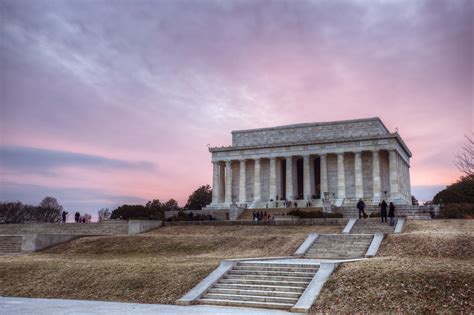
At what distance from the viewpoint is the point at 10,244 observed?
37.6 m

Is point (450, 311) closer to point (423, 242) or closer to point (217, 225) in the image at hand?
point (423, 242)

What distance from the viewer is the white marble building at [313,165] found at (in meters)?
68.4

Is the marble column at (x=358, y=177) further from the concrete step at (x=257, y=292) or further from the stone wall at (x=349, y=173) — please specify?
the concrete step at (x=257, y=292)

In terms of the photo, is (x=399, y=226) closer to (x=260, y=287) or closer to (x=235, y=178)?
(x=260, y=287)

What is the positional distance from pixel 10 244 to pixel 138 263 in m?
18.2

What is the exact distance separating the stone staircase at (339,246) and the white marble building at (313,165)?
117ft

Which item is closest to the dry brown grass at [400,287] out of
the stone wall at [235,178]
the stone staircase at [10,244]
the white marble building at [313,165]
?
the stone staircase at [10,244]

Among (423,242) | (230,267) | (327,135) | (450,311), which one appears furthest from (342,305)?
(327,135)

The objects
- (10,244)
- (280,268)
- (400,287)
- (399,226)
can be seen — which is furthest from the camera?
(10,244)

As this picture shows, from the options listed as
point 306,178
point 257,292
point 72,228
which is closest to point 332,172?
point 306,178

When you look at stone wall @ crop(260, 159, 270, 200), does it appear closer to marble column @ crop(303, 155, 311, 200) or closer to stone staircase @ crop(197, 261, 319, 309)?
marble column @ crop(303, 155, 311, 200)

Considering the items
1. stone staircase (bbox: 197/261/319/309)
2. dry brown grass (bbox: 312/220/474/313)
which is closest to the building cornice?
dry brown grass (bbox: 312/220/474/313)

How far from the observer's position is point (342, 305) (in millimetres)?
16266

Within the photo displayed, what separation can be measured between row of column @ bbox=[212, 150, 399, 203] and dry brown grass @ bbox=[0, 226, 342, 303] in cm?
3316
